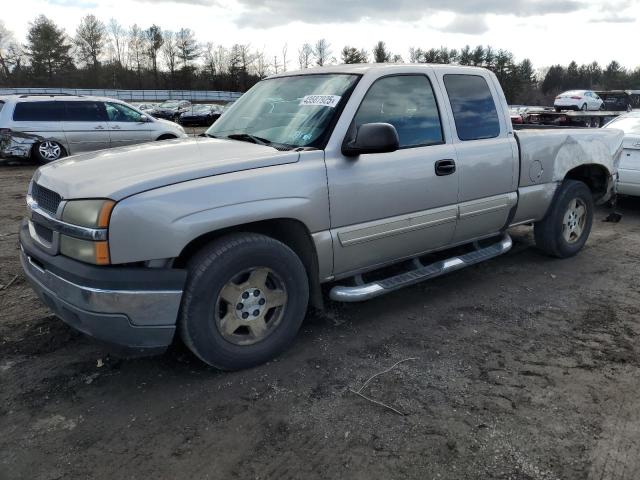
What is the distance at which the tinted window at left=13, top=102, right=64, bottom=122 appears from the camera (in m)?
12.1

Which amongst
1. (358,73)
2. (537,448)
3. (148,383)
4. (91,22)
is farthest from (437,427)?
(91,22)

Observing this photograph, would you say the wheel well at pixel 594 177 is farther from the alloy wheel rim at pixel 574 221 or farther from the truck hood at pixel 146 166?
the truck hood at pixel 146 166

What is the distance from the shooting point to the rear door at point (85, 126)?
1256 cm

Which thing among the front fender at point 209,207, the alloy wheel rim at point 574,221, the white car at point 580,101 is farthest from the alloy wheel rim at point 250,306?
the white car at point 580,101

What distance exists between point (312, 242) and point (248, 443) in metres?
1.31

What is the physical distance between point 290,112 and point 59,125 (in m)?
10.8

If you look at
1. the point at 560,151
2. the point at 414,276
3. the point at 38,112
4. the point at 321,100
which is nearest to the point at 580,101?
the point at 38,112

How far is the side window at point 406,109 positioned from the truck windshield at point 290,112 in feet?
0.63

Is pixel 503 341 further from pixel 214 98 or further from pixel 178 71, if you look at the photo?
pixel 178 71

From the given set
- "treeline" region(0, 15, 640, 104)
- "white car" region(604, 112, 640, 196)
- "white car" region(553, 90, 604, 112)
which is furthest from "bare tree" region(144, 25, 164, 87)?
"white car" region(604, 112, 640, 196)

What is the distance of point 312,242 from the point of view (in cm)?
337

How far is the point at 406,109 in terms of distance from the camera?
390cm

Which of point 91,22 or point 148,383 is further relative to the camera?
point 91,22

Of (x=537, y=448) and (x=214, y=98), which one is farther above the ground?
(x=214, y=98)
